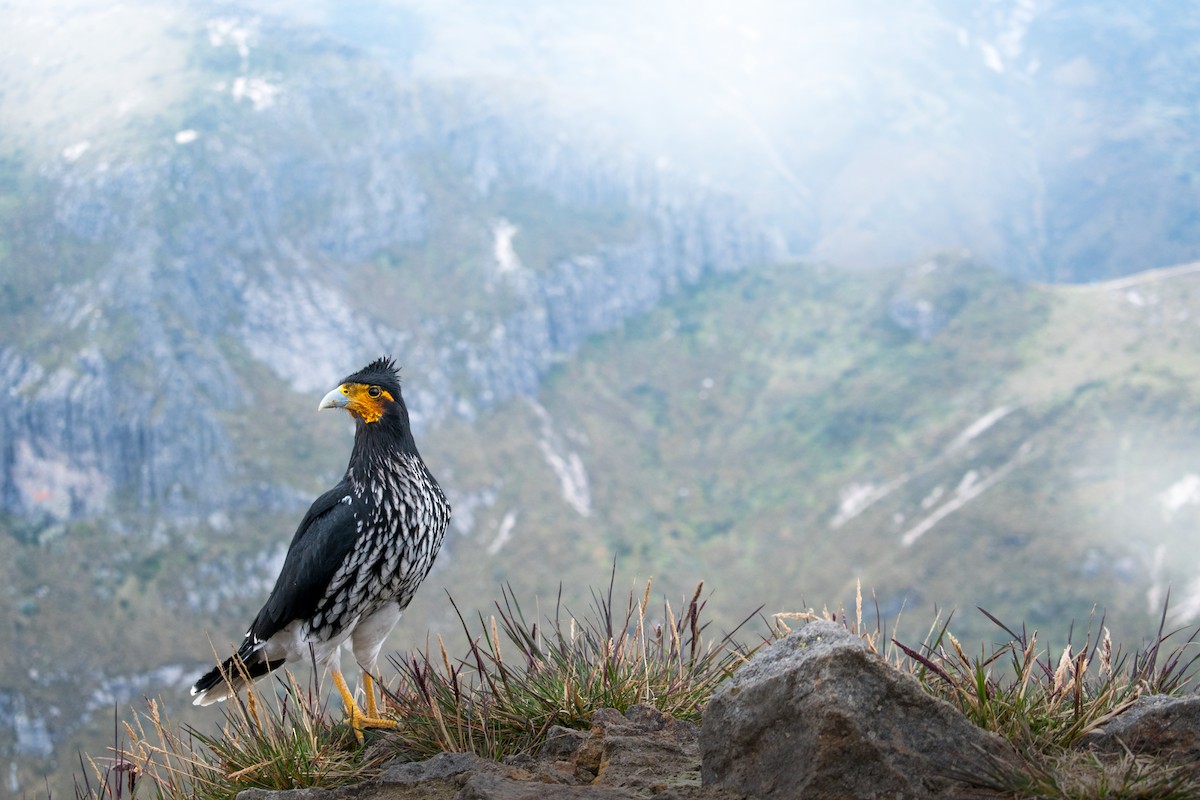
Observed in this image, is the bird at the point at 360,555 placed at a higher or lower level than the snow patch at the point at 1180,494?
higher

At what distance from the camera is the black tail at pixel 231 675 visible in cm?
791

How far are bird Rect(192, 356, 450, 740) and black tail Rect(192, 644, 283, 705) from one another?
0.01 m

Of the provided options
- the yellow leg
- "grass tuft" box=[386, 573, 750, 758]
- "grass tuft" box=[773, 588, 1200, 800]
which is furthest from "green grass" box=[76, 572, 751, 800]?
"grass tuft" box=[773, 588, 1200, 800]

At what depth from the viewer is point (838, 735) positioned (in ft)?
16.2

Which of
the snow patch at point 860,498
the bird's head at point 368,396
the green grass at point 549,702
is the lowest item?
the snow patch at point 860,498

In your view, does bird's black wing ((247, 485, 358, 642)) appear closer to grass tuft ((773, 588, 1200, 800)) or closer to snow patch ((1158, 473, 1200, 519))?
grass tuft ((773, 588, 1200, 800))

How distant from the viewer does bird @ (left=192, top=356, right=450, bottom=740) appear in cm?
779

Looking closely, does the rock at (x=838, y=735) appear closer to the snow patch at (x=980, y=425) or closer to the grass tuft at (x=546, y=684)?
the grass tuft at (x=546, y=684)

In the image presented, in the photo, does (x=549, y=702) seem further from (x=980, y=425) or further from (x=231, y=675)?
(x=980, y=425)

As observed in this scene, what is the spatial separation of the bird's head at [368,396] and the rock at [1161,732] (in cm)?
546

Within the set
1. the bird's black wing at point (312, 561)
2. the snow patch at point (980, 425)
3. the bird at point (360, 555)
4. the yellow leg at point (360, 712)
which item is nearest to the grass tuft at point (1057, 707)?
the yellow leg at point (360, 712)

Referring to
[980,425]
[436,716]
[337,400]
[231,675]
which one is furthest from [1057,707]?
[980,425]

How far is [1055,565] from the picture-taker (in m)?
152

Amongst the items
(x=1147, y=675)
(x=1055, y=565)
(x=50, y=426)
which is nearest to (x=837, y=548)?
(x=1055, y=565)
